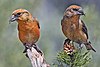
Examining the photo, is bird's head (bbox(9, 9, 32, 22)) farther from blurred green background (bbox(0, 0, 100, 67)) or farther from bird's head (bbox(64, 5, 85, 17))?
blurred green background (bbox(0, 0, 100, 67))

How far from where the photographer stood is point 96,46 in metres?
2.13

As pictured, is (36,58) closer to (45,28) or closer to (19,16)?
(19,16)

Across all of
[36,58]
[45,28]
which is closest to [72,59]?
[36,58]

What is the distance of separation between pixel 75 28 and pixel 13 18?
15 centimetres

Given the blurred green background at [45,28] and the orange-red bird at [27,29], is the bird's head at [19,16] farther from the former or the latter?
the blurred green background at [45,28]

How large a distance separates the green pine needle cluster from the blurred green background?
1194 millimetres

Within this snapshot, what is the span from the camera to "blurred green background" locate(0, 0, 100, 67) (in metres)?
2.08

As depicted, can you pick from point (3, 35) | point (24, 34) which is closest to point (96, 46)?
point (3, 35)

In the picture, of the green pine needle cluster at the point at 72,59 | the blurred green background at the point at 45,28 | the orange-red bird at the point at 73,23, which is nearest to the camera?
the green pine needle cluster at the point at 72,59

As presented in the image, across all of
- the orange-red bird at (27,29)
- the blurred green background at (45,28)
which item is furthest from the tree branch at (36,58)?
the blurred green background at (45,28)

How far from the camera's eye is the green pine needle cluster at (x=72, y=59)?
0.83 meters

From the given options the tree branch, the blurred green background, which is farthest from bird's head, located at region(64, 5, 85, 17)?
the blurred green background

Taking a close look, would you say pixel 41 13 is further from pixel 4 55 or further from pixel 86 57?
pixel 86 57

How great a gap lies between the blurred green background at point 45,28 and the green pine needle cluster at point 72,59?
3.92 feet
